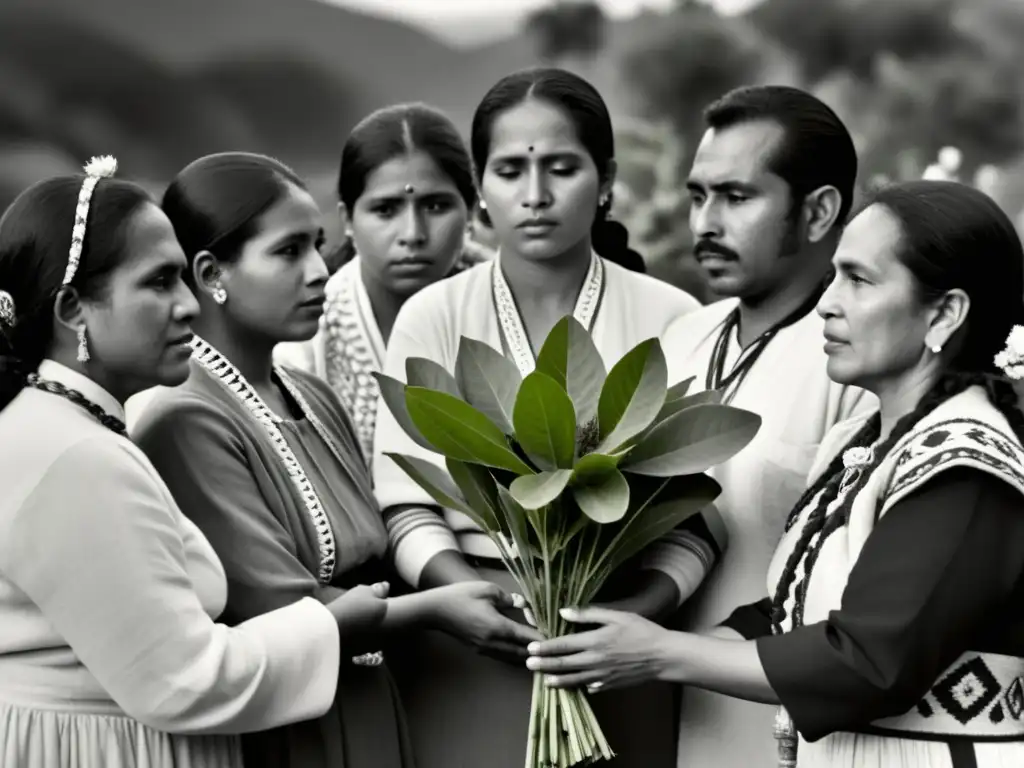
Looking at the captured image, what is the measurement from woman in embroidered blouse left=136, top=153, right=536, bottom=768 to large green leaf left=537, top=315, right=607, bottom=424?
1.40ft

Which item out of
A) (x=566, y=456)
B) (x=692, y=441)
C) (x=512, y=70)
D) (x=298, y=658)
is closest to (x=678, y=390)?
(x=692, y=441)

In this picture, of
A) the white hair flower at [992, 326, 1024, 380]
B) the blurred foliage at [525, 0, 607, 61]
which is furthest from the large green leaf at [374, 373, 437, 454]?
the blurred foliage at [525, 0, 607, 61]

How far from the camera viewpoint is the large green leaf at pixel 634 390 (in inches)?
97.8

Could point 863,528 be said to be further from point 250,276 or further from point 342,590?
point 250,276

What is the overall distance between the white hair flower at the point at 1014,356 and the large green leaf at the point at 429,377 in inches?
37.0

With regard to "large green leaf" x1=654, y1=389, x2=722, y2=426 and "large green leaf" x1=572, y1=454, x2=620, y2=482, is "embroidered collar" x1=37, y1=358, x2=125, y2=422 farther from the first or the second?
"large green leaf" x1=654, y1=389, x2=722, y2=426

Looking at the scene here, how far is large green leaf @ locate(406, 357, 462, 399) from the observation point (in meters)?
2.67

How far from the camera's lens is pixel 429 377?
8.78ft

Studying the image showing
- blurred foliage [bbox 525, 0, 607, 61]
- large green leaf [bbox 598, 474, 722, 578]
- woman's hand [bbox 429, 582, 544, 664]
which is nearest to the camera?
large green leaf [bbox 598, 474, 722, 578]

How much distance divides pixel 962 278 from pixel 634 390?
574 millimetres

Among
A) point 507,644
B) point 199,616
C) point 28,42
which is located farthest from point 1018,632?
point 28,42

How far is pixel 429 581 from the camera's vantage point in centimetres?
288

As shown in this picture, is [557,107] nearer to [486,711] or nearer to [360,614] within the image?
[360,614]

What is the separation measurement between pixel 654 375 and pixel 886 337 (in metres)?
0.40
